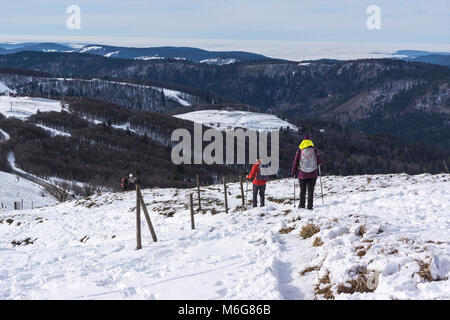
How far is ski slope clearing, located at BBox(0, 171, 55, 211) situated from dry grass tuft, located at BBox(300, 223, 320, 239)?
62513 mm

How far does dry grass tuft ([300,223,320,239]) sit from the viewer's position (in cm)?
1059

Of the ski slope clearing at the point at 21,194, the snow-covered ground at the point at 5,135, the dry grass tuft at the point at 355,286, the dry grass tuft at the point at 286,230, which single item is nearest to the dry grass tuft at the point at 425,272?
the dry grass tuft at the point at 355,286

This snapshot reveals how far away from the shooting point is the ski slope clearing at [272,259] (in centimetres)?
686

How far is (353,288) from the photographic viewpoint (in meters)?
6.82

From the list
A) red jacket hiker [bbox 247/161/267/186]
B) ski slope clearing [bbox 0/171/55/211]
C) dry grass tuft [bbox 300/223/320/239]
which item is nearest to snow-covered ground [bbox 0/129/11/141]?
ski slope clearing [bbox 0/171/55/211]

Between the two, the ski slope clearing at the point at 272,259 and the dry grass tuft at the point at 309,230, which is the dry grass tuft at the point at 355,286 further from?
the dry grass tuft at the point at 309,230

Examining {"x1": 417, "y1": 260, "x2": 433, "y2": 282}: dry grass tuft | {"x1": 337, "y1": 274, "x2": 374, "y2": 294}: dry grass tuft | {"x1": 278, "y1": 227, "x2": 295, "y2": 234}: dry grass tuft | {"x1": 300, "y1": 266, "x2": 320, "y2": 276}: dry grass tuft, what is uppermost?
{"x1": 417, "y1": 260, "x2": 433, "y2": 282}: dry grass tuft

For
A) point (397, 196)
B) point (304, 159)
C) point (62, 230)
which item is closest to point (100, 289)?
point (304, 159)

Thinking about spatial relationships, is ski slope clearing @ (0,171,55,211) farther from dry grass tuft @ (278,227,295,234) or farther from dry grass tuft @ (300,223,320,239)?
dry grass tuft @ (300,223,320,239)

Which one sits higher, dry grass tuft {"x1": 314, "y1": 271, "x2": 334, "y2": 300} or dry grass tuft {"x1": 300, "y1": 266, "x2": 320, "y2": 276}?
dry grass tuft {"x1": 314, "y1": 271, "x2": 334, "y2": 300}

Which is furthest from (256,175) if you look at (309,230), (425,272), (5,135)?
(5,135)

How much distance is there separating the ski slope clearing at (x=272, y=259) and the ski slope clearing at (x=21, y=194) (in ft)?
176

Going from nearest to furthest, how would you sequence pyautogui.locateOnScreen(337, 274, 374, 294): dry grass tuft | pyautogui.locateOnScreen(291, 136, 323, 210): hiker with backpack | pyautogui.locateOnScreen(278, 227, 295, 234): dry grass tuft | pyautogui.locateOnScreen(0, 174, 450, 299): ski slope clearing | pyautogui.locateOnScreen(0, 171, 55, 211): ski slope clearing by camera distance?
1. pyautogui.locateOnScreen(337, 274, 374, 294): dry grass tuft
2. pyautogui.locateOnScreen(0, 174, 450, 299): ski slope clearing
3. pyautogui.locateOnScreen(278, 227, 295, 234): dry grass tuft
4. pyautogui.locateOnScreen(291, 136, 323, 210): hiker with backpack
5. pyautogui.locateOnScreen(0, 171, 55, 211): ski slope clearing

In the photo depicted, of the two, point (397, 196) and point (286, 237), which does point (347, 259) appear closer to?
point (286, 237)
